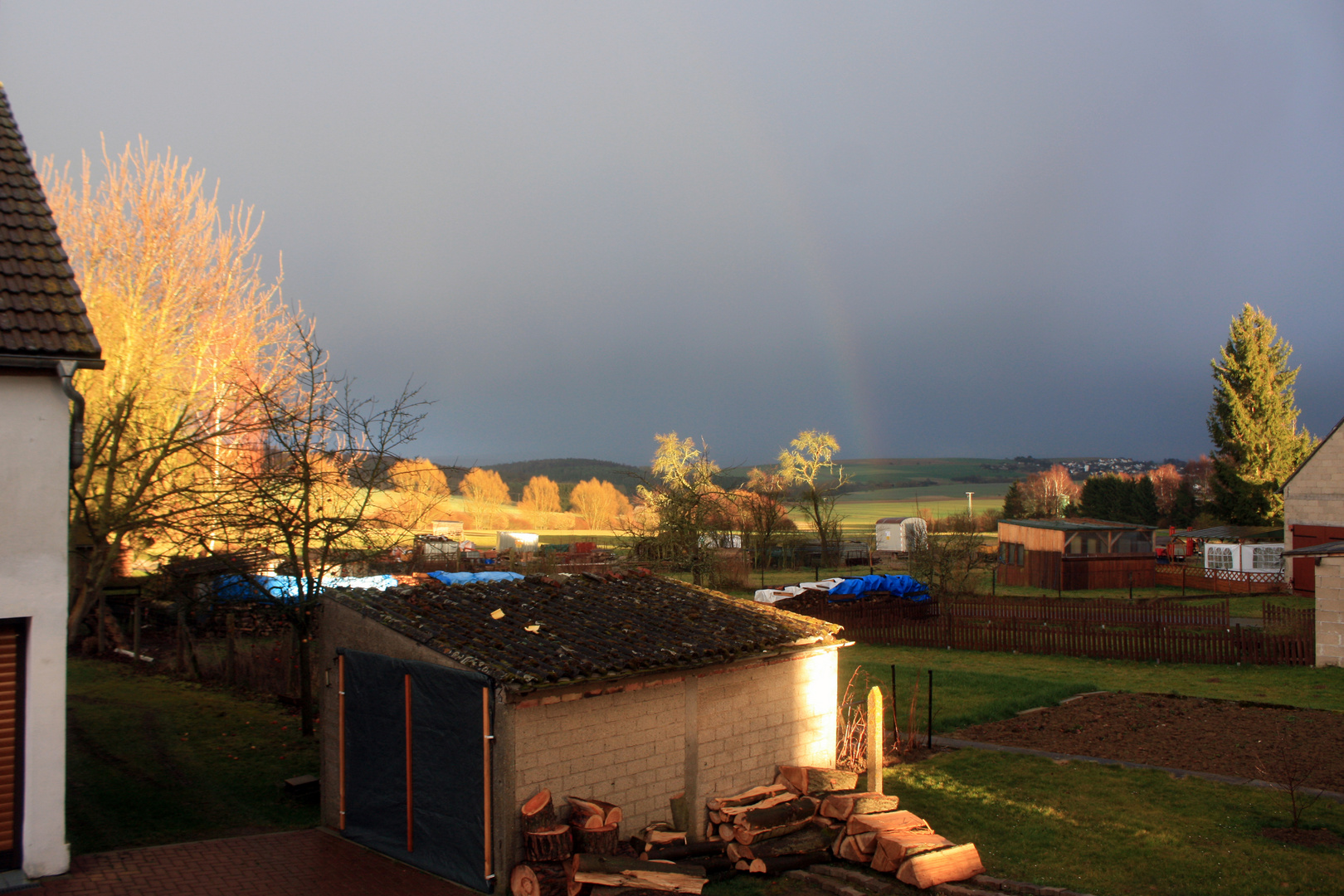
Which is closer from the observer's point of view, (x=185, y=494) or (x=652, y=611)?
(x=652, y=611)

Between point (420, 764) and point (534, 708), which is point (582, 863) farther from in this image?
point (420, 764)

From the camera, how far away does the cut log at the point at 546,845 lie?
878 centimetres

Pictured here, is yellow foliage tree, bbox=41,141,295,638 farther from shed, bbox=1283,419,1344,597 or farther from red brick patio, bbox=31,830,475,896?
shed, bbox=1283,419,1344,597

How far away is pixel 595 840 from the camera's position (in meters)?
8.99

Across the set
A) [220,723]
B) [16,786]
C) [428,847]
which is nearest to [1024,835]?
[428,847]

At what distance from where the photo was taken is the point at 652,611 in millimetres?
11922

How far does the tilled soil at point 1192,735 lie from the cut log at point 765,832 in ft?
20.4

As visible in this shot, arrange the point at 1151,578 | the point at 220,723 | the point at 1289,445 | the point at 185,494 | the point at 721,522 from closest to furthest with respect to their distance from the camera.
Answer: the point at 185,494, the point at 220,723, the point at 1151,578, the point at 721,522, the point at 1289,445

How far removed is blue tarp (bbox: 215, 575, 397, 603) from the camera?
16506 millimetres

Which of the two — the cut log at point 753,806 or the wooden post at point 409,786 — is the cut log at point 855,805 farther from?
the wooden post at point 409,786

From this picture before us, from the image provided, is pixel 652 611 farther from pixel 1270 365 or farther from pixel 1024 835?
pixel 1270 365

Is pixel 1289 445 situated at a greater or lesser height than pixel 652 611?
greater

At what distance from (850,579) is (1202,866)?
24040mm

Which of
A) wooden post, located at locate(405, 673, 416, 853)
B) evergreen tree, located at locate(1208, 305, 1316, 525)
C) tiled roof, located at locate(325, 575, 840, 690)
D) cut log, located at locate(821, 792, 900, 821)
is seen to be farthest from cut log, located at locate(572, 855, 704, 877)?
evergreen tree, located at locate(1208, 305, 1316, 525)
